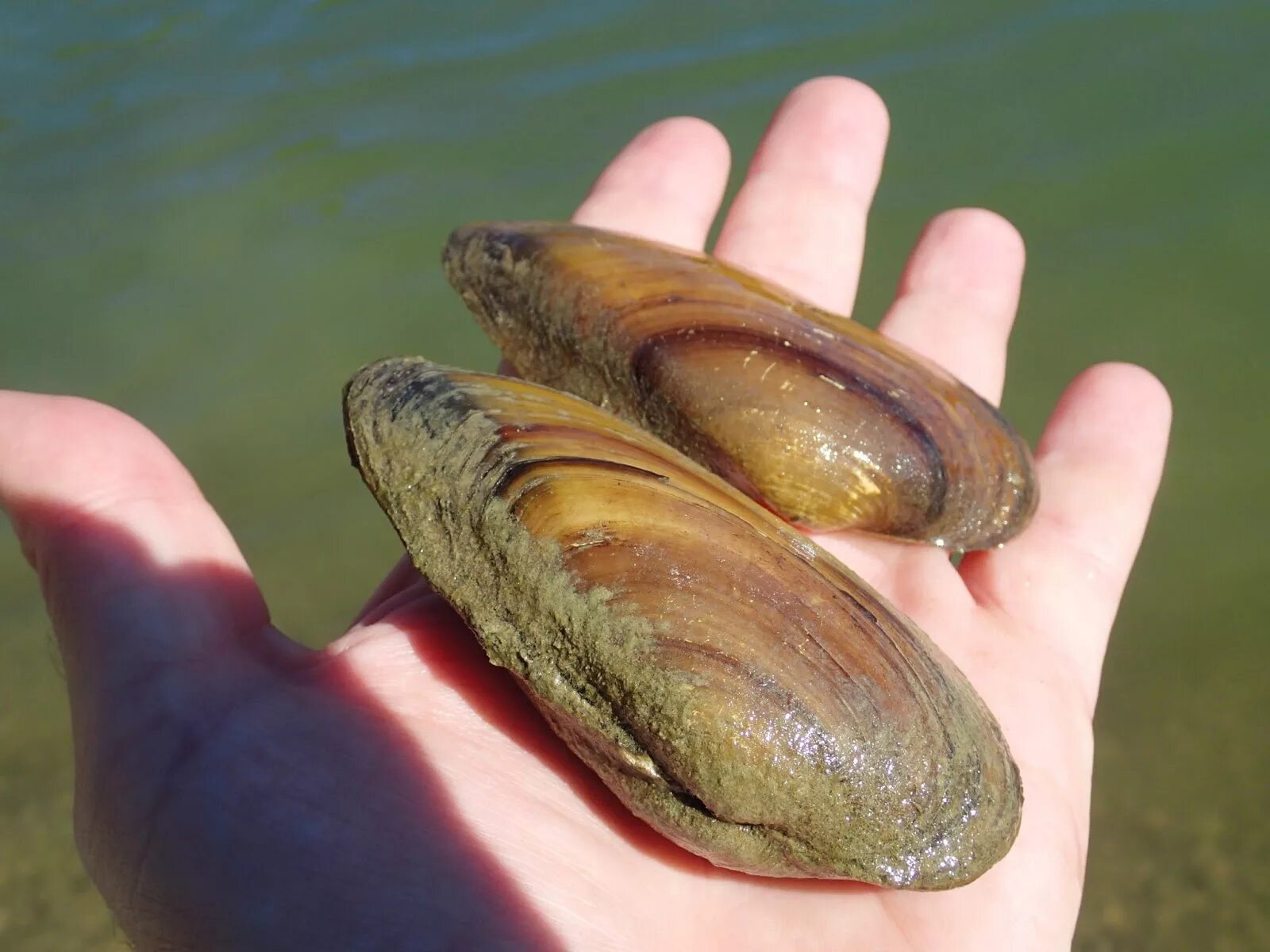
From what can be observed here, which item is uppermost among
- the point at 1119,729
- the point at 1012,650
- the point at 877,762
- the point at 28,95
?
the point at 28,95

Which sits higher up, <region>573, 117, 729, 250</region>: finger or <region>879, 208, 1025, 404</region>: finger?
<region>573, 117, 729, 250</region>: finger

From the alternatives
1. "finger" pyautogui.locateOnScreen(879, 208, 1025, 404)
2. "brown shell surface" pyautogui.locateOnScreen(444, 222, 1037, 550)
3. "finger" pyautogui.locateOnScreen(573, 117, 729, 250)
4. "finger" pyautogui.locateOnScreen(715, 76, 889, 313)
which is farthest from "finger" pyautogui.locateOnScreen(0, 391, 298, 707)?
"finger" pyautogui.locateOnScreen(879, 208, 1025, 404)

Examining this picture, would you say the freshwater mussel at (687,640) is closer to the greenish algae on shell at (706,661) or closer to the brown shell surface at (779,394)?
the greenish algae on shell at (706,661)

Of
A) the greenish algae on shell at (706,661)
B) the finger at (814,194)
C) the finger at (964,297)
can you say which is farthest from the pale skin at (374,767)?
the finger at (814,194)

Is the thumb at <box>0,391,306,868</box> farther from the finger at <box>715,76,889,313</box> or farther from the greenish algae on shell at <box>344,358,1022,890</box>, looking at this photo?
the finger at <box>715,76,889,313</box>

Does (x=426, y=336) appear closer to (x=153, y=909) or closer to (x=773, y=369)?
(x=773, y=369)

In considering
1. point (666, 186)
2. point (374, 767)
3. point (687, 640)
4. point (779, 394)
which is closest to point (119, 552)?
point (374, 767)

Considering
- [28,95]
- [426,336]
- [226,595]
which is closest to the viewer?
[226,595]

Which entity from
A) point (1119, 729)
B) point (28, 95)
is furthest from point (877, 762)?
point (28, 95)
